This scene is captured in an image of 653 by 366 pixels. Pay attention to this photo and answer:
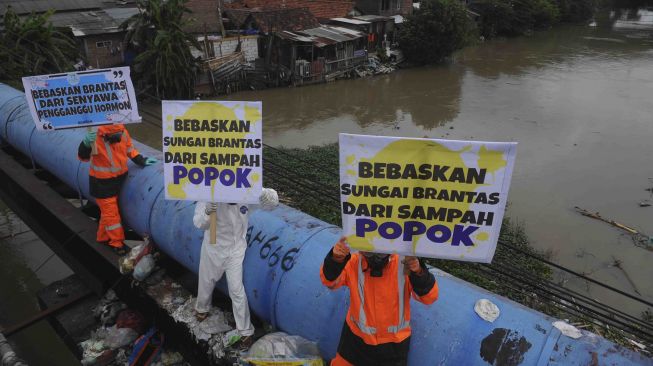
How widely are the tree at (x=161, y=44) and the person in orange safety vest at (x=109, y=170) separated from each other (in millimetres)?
13802

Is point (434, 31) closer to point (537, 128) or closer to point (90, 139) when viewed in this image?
point (537, 128)

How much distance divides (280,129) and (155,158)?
12652 millimetres

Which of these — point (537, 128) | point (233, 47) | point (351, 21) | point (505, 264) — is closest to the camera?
point (505, 264)

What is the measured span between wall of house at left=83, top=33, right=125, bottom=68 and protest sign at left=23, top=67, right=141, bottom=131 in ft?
54.2

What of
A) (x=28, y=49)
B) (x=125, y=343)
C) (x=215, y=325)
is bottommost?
(x=125, y=343)

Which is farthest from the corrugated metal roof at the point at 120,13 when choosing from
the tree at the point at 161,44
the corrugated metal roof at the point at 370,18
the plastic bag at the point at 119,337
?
the plastic bag at the point at 119,337

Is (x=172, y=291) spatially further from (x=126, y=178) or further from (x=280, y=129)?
(x=280, y=129)

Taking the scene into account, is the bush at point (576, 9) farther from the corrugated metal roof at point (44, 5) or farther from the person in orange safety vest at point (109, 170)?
the person in orange safety vest at point (109, 170)

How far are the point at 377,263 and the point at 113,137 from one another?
343cm

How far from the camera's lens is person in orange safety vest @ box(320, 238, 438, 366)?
2.78 metres

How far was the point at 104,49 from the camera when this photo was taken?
19609 mm

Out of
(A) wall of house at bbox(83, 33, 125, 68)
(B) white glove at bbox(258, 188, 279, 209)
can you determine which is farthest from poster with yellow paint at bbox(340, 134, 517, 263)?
(A) wall of house at bbox(83, 33, 125, 68)

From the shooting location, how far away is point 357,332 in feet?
9.55

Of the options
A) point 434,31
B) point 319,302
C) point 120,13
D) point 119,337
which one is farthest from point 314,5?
point 319,302
